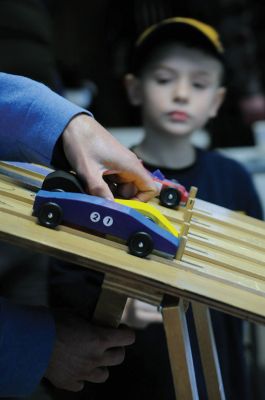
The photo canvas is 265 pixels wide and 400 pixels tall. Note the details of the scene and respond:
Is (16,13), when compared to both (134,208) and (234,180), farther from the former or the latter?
(134,208)

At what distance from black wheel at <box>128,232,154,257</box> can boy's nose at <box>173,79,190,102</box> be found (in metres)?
0.60

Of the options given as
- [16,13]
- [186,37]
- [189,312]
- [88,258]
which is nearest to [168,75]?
[186,37]

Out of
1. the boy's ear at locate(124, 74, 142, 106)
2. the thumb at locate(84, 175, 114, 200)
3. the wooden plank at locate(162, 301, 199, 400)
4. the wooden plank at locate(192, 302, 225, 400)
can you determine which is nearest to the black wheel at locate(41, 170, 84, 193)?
the thumb at locate(84, 175, 114, 200)

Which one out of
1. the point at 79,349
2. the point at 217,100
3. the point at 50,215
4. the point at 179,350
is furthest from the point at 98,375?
the point at 217,100

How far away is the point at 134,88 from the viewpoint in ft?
4.30

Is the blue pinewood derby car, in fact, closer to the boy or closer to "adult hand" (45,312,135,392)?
"adult hand" (45,312,135,392)

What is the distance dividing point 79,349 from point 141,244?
0.20m

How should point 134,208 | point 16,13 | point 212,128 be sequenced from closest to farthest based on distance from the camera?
point 134,208, point 16,13, point 212,128

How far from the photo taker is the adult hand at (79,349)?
776mm

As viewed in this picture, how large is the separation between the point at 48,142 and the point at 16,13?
83 cm

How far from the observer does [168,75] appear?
48.7 inches

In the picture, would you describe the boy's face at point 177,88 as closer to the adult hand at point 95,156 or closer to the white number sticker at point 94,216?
the adult hand at point 95,156

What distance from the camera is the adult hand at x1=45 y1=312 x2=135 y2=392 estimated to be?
78 centimetres

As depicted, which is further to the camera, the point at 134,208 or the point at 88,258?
the point at 134,208
